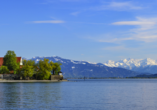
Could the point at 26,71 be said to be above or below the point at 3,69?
below

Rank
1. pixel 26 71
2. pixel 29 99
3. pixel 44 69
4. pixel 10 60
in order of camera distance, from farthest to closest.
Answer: pixel 10 60 → pixel 44 69 → pixel 26 71 → pixel 29 99

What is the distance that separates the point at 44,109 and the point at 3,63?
Result: 141205 mm

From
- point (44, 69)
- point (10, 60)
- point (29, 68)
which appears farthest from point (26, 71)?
point (10, 60)

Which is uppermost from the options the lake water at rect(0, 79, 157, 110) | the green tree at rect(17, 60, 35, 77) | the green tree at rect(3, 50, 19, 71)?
the green tree at rect(3, 50, 19, 71)

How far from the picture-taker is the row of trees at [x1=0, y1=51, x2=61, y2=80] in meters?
154

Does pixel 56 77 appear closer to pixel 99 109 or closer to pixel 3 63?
pixel 3 63

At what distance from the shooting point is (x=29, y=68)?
154m

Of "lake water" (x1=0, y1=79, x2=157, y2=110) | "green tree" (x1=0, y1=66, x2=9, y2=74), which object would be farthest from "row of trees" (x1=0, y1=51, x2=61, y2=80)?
"lake water" (x1=0, y1=79, x2=157, y2=110)

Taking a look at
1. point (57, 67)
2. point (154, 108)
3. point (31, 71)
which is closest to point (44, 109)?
point (154, 108)

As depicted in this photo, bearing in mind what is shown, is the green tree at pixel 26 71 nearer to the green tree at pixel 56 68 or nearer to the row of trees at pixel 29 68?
the row of trees at pixel 29 68

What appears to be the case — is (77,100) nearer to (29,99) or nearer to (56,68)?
(29,99)

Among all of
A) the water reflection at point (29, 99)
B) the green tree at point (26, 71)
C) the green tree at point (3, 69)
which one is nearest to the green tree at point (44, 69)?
the green tree at point (26, 71)

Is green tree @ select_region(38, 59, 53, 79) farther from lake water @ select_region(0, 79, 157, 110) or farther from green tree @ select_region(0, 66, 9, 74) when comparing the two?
lake water @ select_region(0, 79, 157, 110)

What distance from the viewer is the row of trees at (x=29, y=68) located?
6063 inches
